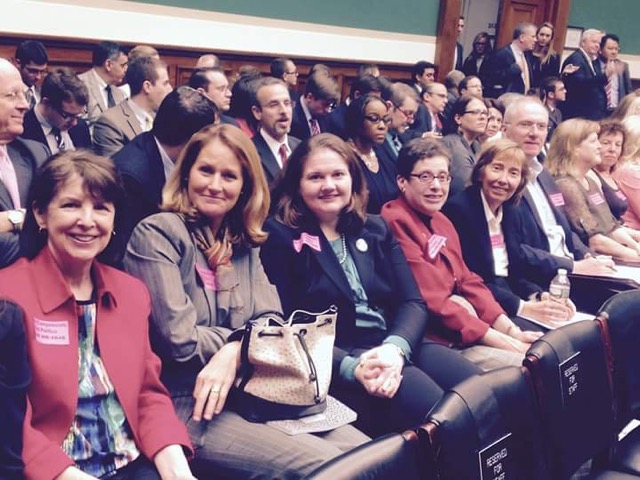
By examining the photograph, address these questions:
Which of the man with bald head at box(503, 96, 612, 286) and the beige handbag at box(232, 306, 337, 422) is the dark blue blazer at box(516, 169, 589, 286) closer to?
the man with bald head at box(503, 96, 612, 286)

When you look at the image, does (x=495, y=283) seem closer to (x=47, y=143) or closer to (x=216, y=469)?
(x=216, y=469)

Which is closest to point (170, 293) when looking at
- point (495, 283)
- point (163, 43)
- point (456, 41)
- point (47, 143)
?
point (495, 283)

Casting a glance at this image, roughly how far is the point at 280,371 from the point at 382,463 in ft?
1.99

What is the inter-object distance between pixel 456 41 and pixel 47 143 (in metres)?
5.96

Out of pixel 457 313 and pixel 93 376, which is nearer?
pixel 93 376

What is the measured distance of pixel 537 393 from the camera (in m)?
1.84

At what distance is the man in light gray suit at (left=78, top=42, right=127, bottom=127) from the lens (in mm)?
5219

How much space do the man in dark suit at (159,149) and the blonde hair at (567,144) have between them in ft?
6.64

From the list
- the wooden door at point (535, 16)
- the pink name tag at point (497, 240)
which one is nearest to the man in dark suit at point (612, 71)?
the wooden door at point (535, 16)

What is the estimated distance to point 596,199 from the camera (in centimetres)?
390

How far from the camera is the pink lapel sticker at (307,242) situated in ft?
7.78

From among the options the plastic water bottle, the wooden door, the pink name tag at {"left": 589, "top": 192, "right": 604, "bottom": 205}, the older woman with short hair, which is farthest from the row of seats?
the wooden door

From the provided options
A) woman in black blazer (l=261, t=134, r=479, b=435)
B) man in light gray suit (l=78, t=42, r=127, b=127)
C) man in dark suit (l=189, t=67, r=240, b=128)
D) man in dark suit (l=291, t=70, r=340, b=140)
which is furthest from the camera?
man in light gray suit (l=78, t=42, r=127, b=127)

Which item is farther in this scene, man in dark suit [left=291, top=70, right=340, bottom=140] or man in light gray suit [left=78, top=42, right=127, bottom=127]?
man in light gray suit [left=78, top=42, right=127, bottom=127]
